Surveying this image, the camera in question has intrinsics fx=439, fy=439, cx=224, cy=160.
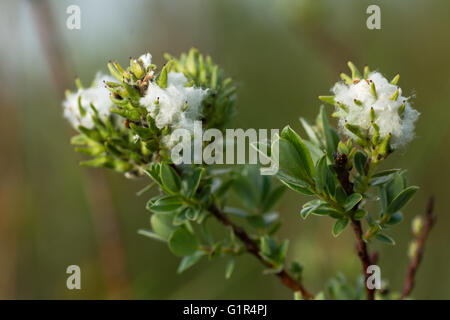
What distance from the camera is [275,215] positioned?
139 cm

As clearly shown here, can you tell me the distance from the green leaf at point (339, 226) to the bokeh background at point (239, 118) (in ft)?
4.94

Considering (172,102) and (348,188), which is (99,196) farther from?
(348,188)

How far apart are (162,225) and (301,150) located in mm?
533

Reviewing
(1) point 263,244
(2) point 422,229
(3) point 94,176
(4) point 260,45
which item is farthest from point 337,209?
(4) point 260,45

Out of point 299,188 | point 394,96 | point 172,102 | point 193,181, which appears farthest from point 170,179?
point 394,96

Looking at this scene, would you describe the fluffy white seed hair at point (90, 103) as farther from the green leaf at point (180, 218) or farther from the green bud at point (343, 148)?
the green bud at point (343, 148)

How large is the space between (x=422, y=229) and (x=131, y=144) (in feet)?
3.13

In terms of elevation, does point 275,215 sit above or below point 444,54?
below

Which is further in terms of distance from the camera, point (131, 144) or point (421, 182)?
point (421, 182)

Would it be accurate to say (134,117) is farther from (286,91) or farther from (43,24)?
(286,91)

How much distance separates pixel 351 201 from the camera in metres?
0.93

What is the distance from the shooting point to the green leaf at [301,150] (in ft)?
3.07

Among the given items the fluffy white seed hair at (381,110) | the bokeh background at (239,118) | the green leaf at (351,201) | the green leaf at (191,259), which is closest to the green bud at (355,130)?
the fluffy white seed hair at (381,110)

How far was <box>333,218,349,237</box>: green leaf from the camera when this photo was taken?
949 mm
